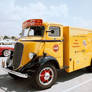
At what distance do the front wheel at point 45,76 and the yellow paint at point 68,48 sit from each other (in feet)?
1.65

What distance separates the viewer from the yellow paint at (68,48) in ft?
15.0

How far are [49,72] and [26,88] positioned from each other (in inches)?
41.7

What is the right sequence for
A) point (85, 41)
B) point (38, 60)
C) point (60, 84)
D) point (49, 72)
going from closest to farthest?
point (38, 60) < point (49, 72) < point (60, 84) < point (85, 41)

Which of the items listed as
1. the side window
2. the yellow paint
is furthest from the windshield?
the side window

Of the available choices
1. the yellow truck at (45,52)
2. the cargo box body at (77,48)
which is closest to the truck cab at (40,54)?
the yellow truck at (45,52)

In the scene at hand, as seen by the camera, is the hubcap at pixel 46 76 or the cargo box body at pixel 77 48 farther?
the cargo box body at pixel 77 48

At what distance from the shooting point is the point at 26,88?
462 centimetres

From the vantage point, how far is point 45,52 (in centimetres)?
461

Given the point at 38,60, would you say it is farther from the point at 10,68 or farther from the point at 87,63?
the point at 87,63

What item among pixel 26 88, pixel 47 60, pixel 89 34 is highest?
pixel 89 34

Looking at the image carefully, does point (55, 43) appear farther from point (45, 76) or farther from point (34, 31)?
point (45, 76)

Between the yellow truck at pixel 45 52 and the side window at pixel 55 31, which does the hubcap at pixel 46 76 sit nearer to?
the yellow truck at pixel 45 52

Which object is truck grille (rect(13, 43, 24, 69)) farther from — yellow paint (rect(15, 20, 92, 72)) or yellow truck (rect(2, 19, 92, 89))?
yellow paint (rect(15, 20, 92, 72))

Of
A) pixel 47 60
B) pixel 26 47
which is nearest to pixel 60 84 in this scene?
pixel 47 60
